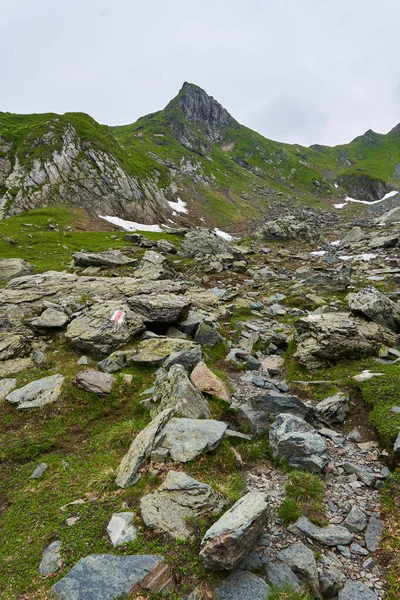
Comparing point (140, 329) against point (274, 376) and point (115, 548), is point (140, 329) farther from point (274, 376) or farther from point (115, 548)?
point (115, 548)

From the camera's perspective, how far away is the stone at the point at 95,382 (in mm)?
14086

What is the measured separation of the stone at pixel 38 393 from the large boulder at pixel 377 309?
18193mm

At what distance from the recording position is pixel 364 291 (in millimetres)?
20562

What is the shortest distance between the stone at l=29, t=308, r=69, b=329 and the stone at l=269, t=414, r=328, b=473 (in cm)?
1546

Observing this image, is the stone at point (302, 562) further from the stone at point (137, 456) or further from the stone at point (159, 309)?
the stone at point (159, 309)

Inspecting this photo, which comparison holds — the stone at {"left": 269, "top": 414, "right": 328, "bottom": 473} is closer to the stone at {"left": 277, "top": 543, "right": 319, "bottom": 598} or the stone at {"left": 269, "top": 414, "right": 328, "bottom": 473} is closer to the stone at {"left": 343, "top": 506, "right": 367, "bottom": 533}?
the stone at {"left": 343, "top": 506, "right": 367, "bottom": 533}

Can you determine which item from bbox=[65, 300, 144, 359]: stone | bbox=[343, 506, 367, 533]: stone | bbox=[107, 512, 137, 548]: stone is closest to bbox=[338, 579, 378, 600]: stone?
bbox=[343, 506, 367, 533]: stone

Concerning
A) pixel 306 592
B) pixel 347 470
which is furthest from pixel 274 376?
pixel 306 592

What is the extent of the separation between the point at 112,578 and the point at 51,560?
5.90ft

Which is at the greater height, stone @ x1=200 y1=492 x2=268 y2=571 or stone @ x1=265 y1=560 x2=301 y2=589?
stone @ x1=200 y1=492 x2=268 y2=571

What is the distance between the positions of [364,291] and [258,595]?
738 inches

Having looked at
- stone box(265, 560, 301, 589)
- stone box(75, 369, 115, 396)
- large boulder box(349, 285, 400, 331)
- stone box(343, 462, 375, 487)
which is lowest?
stone box(75, 369, 115, 396)

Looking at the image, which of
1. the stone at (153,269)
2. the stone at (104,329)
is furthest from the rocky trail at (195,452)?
the stone at (153,269)

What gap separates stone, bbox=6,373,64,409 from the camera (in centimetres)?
1345
